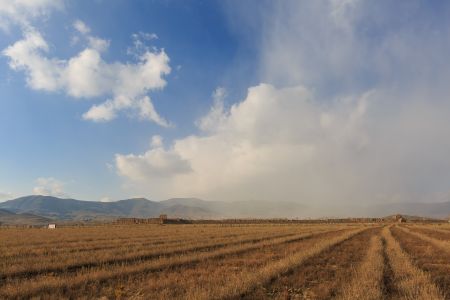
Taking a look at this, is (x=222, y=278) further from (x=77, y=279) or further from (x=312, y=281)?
(x=77, y=279)

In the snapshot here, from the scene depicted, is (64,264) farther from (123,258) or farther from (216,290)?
→ (216,290)

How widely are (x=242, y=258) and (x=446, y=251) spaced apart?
14670 mm

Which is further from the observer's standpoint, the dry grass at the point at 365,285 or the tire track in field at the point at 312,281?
the tire track in field at the point at 312,281

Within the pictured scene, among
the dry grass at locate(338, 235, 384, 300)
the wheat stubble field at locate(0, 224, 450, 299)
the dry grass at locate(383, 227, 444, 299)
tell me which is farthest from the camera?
the wheat stubble field at locate(0, 224, 450, 299)

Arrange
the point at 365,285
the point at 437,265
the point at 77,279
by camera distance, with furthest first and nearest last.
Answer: the point at 437,265 < the point at 77,279 < the point at 365,285

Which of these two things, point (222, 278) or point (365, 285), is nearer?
point (365, 285)

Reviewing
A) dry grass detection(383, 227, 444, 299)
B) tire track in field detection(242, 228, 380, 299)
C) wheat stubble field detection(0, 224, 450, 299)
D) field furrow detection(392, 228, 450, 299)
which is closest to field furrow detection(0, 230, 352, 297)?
wheat stubble field detection(0, 224, 450, 299)

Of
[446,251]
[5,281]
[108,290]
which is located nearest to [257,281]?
[108,290]

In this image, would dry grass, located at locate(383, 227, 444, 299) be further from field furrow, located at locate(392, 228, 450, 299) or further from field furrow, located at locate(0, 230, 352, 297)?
field furrow, located at locate(0, 230, 352, 297)

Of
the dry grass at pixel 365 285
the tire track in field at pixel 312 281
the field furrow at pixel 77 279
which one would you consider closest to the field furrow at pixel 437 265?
the dry grass at pixel 365 285

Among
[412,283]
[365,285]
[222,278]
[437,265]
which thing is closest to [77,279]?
[222,278]

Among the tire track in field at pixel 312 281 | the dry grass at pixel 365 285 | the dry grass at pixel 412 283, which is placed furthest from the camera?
the tire track in field at pixel 312 281

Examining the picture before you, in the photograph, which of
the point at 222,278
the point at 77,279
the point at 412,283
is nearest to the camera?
the point at 412,283

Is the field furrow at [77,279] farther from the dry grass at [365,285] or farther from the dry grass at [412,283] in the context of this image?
the dry grass at [412,283]
